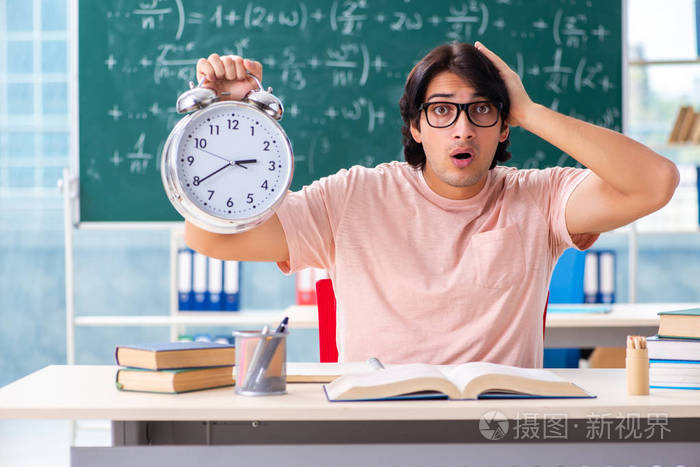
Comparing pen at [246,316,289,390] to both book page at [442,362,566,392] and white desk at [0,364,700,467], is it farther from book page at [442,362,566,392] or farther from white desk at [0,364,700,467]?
book page at [442,362,566,392]

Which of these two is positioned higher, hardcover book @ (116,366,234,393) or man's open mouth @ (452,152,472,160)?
man's open mouth @ (452,152,472,160)

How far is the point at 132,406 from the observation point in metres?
1.15

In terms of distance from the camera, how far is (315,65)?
12.6ft

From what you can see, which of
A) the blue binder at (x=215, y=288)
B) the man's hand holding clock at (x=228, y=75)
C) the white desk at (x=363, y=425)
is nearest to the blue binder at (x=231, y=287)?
the blue binder at (x=215, y=288)

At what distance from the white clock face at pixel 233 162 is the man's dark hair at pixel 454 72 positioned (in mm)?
518

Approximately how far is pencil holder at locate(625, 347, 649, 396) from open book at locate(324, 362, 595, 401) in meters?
0.08

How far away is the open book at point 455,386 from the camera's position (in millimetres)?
1195

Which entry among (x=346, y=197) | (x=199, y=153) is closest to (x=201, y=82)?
(x=199, y=153)

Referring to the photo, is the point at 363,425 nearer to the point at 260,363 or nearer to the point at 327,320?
the point at 260,363

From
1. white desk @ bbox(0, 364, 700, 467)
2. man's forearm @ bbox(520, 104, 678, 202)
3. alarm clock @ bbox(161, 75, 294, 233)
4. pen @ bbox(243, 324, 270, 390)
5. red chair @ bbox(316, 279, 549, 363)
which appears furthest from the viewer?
red chair @ bbox(316, 279, 549, 363)

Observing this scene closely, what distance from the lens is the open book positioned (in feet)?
3.92

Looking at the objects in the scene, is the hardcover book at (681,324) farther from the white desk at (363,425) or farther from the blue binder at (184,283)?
the blue binder at (184,283)

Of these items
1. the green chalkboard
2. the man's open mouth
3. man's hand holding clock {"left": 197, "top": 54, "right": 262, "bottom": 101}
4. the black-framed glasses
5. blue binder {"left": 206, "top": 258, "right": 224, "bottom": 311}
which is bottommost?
blue binder {"left": 206, "top": 258, "right": 224, "bottom": 311}

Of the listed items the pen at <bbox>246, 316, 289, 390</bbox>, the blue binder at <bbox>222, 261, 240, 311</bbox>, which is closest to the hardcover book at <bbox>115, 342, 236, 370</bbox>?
the pen at <bbox>246, 316, 289, 390</bbox>
